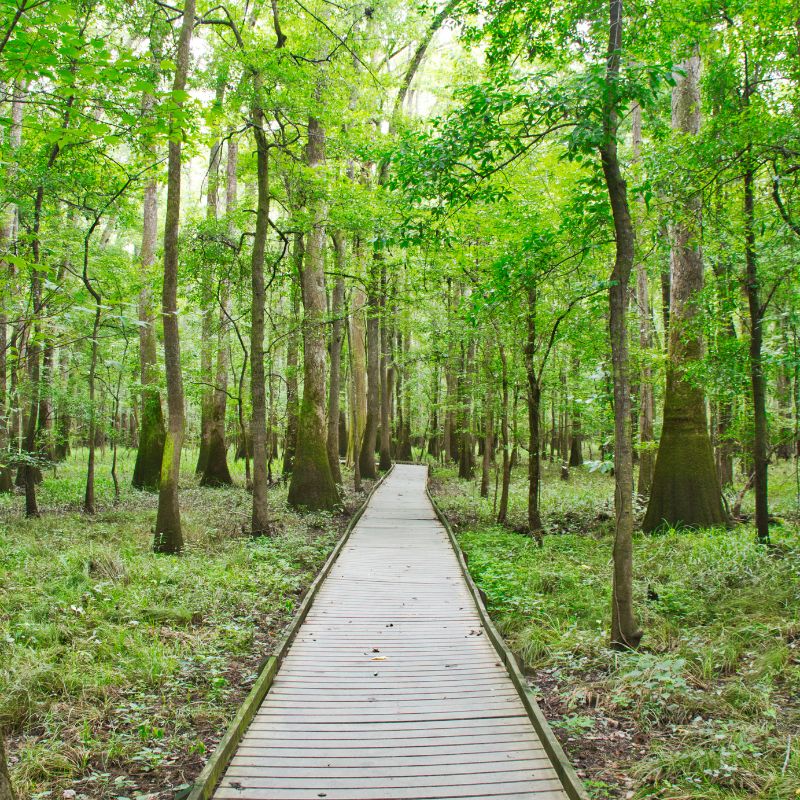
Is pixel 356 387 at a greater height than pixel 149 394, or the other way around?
pixel 356 387

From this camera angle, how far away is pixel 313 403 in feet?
42.3

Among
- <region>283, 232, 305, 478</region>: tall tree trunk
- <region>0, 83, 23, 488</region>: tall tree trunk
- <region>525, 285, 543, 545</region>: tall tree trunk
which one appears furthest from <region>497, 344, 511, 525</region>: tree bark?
<region>0, 83, 23, 488</region>: tall tree trunk

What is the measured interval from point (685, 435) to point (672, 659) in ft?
17.7

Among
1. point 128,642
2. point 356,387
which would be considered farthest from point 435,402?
point 128,642

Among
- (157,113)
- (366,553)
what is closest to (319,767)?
(157,113)

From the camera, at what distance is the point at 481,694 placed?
4.74 m

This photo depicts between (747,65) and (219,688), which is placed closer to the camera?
(219,688)

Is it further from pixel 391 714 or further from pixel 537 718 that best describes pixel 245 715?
pixel 537 718

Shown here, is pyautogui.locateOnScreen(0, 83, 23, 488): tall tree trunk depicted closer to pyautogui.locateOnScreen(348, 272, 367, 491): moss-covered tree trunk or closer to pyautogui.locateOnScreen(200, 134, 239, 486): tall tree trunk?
pyautogui.locateOnScreen(200, 134, 239, 486): tall tree trunk

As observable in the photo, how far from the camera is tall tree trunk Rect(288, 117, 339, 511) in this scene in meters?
12.7

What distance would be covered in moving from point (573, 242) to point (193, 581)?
6.18 m

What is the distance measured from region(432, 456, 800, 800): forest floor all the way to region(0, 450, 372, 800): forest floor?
278 centimetres

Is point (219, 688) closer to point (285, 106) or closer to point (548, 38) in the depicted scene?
point (548, 38)

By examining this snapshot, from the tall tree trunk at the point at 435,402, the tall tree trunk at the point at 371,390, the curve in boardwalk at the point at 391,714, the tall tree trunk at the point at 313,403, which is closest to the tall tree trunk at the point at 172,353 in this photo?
the curve in boardwalk at the point at 391,714
